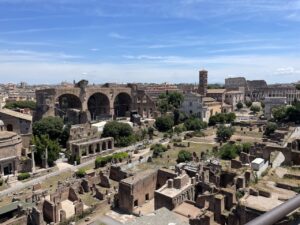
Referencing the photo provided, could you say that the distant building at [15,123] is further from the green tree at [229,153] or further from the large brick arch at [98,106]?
the large brick arch at [98,106]

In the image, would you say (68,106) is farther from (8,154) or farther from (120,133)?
(8,154)

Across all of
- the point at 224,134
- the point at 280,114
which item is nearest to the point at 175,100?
the point at 280,114

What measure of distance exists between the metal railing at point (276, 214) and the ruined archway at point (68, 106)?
6085 centimetres

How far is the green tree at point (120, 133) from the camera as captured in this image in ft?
150

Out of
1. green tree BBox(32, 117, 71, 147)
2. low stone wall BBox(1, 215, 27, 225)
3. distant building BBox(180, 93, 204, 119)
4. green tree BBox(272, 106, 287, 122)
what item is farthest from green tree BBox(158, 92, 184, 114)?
low stone wall BBox(1, 215, 27, 225)

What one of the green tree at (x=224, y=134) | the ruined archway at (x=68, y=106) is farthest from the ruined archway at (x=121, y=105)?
the green tree at (x=224, y=134)

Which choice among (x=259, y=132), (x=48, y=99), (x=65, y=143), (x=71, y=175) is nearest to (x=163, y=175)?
(x=71, y=175)

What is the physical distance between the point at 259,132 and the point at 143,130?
2055 cm

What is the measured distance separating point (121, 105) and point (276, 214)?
Result: 7381 centimetres

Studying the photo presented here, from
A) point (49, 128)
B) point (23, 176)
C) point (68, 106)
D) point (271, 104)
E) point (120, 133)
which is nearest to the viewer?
point (23, 176)

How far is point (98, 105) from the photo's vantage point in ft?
236

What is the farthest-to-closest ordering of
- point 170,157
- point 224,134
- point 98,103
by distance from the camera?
1. point 98,103
2. point 224,134
3. point 170,157

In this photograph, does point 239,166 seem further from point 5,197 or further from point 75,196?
point 5,197

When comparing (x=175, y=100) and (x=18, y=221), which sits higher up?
(x=175, y=100)
